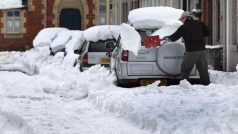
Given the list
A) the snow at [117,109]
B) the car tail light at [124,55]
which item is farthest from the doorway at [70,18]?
the car tail light at [124,55]

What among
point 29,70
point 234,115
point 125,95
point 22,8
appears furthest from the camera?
point 22,8

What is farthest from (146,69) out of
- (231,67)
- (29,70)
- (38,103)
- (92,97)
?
(29,70)

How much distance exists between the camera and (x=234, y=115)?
8.15 m

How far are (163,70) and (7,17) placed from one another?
34.3m

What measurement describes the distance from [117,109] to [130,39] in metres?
3.57

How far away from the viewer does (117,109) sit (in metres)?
11.0

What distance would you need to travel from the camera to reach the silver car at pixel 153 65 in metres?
13.8

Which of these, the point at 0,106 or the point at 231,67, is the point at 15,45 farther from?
the point at 0,106

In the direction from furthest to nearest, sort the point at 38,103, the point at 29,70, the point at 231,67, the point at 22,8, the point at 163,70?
the point at 22,8 < the point at 29,70 < the point at 231,67 < the point at 163,70 < the point at 38,103

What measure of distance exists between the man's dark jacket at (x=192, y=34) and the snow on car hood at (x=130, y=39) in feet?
2.89

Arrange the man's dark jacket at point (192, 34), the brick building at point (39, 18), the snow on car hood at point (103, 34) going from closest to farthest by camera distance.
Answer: the man's dark jacket at point (192, 34)
the snow on car hood at point (103, 34)
the brick building at point (39, 18)

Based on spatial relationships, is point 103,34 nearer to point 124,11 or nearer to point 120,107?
point 120,107

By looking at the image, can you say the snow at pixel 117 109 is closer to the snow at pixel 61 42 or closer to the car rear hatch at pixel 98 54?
the car rear hatch at pixel 98 54

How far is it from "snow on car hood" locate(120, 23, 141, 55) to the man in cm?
78
